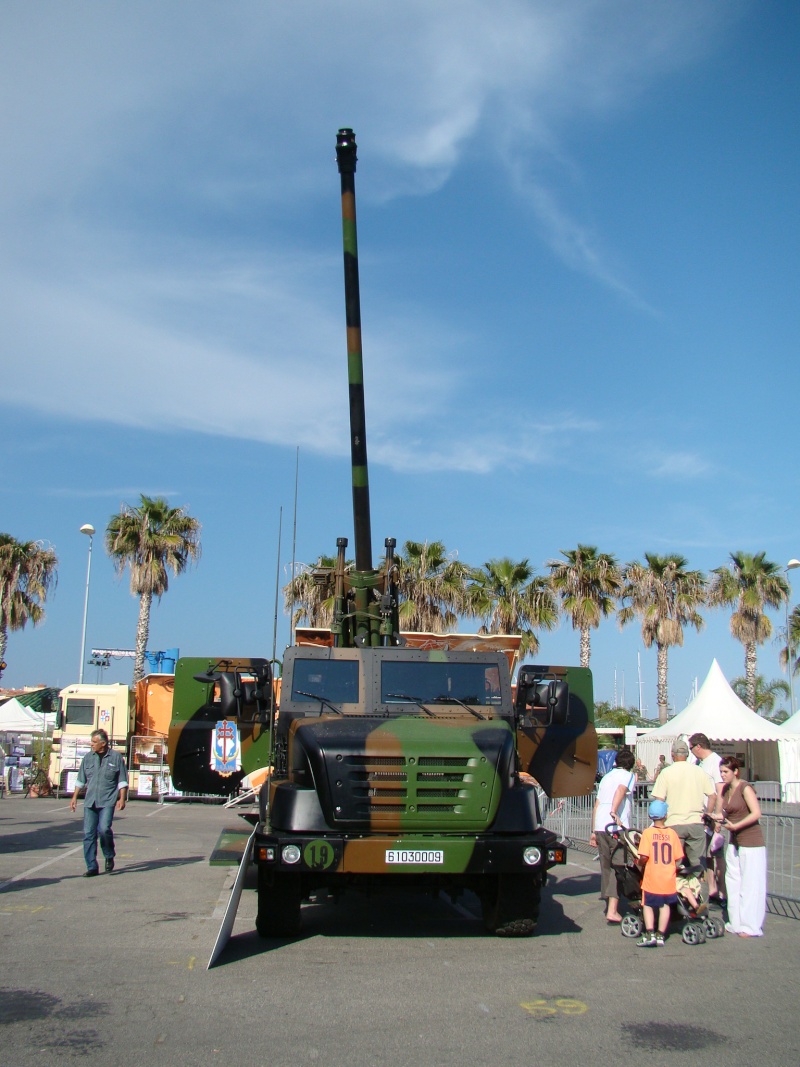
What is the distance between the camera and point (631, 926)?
7996 millimetres

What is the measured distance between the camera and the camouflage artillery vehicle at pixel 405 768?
7156 mm

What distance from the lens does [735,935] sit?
826 centimetres

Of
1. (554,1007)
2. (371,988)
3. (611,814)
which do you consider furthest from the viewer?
(611,814)

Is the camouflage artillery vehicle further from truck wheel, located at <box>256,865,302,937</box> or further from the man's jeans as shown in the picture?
the man's jeans

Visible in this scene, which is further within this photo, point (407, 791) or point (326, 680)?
point (326, 680)

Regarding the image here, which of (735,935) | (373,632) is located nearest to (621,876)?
(735,935)

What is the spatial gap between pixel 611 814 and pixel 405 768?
9.71 ft

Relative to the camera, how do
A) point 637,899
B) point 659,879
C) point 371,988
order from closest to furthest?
point 371,988
point 659,879
point 637,899

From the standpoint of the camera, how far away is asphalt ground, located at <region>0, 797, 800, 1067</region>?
489 cm

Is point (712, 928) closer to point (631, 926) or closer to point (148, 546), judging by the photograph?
point (631, 926)

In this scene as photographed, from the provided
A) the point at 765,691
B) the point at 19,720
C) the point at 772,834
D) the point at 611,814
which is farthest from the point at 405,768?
the point at 765,691

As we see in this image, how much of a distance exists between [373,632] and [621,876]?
343 cm

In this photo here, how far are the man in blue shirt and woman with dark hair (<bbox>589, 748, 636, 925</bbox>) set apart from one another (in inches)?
206

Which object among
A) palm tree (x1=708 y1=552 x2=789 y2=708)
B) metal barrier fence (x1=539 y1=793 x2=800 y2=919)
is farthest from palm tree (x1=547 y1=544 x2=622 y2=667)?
metal barrier fence (x1=539 y1=793 x2=800 y2=919)
